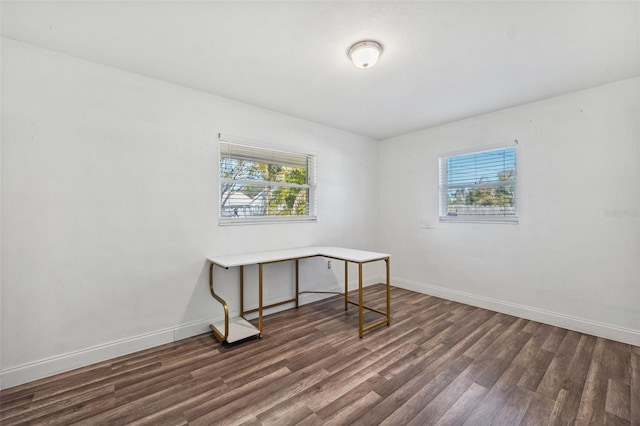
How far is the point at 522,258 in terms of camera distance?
3262 millimetres

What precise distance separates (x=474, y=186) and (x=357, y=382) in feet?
9.69

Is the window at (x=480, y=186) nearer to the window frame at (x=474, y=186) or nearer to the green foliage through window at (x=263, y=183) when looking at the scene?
the window frame at (x=474, y=186)

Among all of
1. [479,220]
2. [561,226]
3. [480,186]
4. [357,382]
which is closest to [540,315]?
[561,226]

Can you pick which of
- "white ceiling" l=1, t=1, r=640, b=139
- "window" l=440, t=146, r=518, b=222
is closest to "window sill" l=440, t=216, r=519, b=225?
"window" l=440, t=146, r=518, b=222

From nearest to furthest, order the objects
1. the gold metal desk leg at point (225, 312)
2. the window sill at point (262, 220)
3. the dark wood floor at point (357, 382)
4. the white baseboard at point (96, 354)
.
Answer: the dark wood floor at point (357, 382)
the white baseboard at point (96, 354)
the gold metal desk leg at point (225, 312)
the window sill at point (262, 220)

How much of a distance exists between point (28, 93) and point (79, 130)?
372 mm

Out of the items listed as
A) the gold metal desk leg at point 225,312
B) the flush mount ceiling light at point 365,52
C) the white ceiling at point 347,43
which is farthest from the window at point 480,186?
the gold metal desk leg at point 225,312

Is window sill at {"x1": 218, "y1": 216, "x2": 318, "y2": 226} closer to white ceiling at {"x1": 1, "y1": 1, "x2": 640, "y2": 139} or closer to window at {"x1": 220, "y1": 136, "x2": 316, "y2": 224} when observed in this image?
window at {"x1": 220, "y1": 136, "x2": 316, "y2": 224}

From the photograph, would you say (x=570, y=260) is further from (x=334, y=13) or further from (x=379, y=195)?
(x=334, y=13)

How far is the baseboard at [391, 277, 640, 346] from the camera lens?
2.65m

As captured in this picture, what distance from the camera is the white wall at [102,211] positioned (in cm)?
205

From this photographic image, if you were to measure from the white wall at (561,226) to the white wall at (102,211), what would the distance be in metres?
2.81

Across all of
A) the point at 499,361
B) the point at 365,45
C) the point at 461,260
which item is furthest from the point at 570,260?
the point at 365,45

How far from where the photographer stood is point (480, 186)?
12.0 ft
